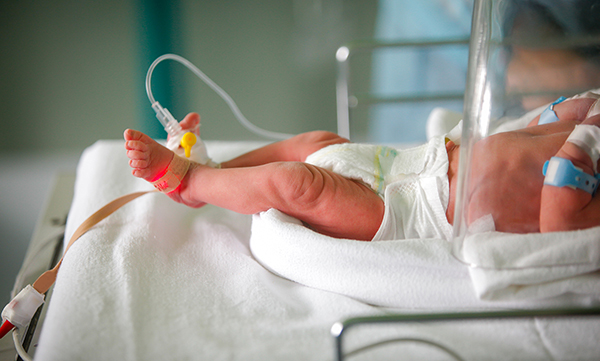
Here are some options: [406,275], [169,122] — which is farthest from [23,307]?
[406,275]

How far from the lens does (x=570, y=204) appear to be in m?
0.71

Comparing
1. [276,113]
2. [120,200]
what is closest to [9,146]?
[276,113]

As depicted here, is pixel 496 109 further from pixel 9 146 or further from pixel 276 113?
pixel 9 146

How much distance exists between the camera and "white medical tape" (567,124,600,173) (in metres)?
0.71

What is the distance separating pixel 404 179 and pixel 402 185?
2 centimetres

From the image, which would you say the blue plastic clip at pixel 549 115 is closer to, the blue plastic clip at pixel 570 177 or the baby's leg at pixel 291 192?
the blue plastic clip at pixel 570 177

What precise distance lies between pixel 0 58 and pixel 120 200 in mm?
1584

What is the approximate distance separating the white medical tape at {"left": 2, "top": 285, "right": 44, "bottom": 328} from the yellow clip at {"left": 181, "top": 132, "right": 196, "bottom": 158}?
395mm

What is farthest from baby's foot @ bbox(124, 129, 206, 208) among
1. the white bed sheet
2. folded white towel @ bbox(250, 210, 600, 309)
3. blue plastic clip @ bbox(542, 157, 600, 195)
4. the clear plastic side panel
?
blue plastic clip @ bbox(542, 157, 600, 195)

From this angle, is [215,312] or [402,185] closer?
[215,312]

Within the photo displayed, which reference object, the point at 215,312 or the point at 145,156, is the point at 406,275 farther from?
the point at 145,156

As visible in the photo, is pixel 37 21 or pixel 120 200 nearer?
A: pixel 120 200

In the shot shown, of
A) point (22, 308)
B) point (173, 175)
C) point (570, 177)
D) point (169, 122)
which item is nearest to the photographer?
point (570, 177)

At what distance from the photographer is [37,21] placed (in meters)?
2.05
